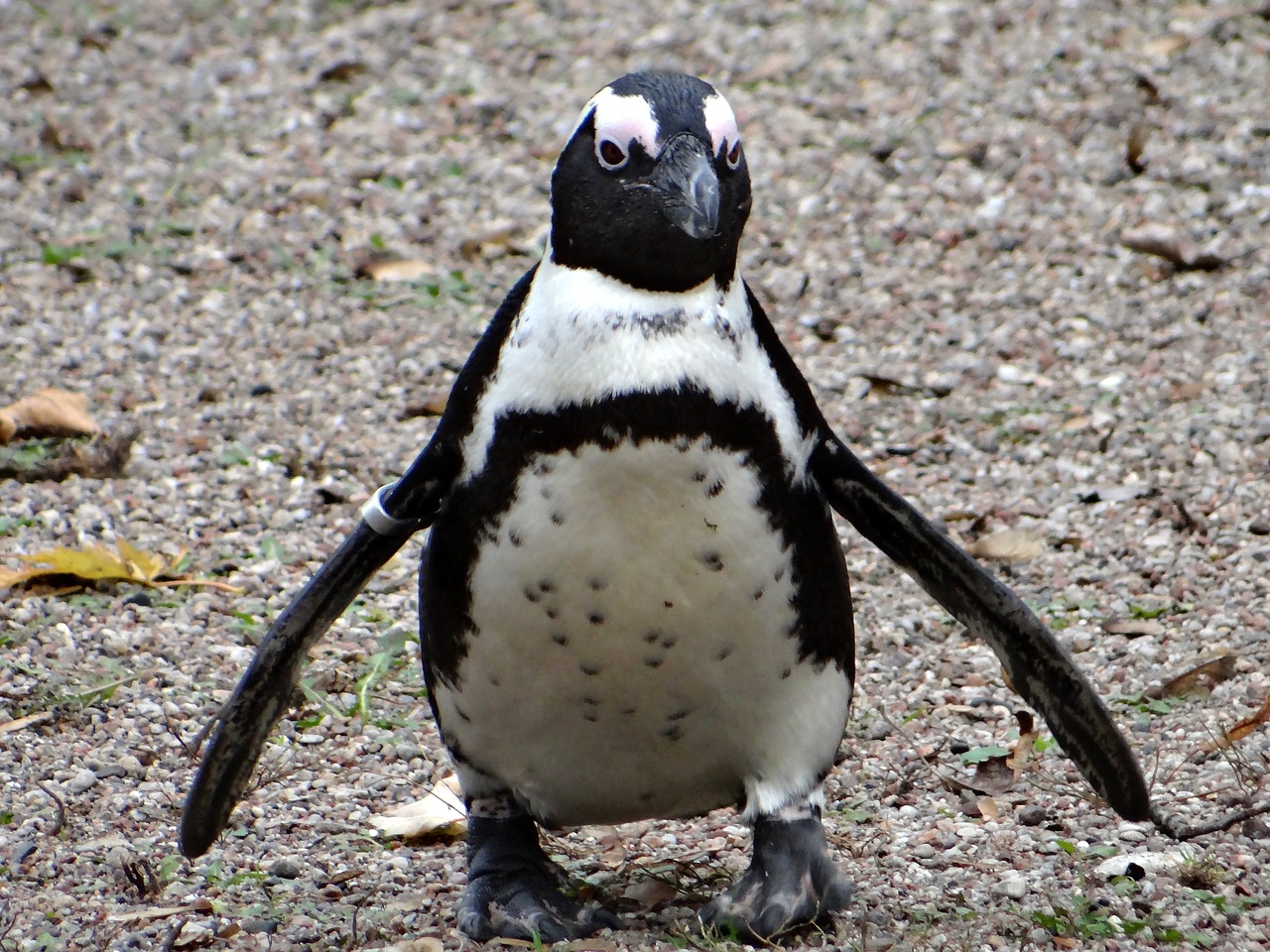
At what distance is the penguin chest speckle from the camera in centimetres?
244

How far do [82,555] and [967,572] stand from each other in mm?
2061

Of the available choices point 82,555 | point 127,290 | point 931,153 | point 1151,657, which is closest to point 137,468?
point 82,555

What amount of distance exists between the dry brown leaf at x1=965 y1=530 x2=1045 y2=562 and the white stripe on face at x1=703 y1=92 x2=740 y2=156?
1938 millimetres

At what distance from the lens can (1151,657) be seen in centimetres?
368

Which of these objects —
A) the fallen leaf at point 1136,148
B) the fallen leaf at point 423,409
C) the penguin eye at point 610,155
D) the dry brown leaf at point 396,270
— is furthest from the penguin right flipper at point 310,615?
the fallen leaf at point 1136,148

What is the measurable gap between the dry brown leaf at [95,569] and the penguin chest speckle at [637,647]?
1460 millimetres

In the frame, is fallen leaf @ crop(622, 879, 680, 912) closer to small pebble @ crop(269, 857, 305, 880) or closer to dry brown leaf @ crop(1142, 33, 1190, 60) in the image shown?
small pebble @ crop(269, 857, 305, 880)

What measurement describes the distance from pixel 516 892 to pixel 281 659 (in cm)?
50

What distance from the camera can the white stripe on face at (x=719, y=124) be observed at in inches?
98.3

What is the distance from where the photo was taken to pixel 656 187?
2.45 metres

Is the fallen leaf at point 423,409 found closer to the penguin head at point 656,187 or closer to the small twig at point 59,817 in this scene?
the small twig at point 59,817

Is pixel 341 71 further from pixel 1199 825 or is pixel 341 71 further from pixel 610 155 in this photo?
pixel 1199 825

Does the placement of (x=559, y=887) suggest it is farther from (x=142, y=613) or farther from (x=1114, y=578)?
(x=1114, y=578)

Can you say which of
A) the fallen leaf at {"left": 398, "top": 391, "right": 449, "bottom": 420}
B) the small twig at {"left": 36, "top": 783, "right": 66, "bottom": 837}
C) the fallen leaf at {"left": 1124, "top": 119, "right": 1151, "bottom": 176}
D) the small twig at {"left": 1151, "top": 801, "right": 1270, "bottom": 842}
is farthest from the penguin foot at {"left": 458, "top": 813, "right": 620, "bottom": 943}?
the fallen leaf at {"left": 1124, "top": 119, "right": 1151, "bottom": 176}
